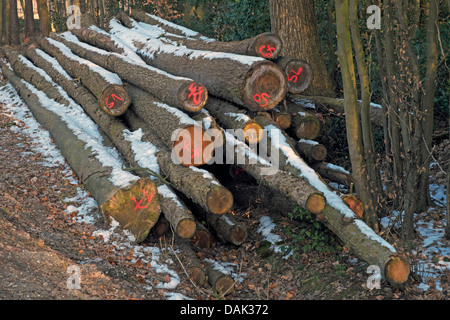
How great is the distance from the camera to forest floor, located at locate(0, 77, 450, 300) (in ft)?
14.7

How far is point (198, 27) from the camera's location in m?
18.0

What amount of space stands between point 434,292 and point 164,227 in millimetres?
3424

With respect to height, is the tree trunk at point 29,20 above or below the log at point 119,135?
above

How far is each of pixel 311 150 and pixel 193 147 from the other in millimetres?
2036

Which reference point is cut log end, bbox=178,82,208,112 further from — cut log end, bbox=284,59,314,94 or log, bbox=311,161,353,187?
log, bbox=311,161,353,187

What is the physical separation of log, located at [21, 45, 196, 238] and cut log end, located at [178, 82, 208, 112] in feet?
2.99

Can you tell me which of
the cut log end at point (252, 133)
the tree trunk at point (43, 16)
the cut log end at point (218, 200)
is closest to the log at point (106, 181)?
the cut log end at point (218, 200)

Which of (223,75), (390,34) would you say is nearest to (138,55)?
(223,75)

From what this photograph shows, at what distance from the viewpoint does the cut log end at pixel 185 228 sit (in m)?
5.39

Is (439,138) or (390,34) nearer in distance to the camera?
(390,34)

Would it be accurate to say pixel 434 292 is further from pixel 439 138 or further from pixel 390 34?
pixel 439 138

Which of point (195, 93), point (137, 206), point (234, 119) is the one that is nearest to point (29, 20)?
point (195, 93)

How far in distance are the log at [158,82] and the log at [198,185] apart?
32.1 inches

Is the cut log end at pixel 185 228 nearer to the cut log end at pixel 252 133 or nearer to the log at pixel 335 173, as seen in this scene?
the cut log end at pixel 252 133
